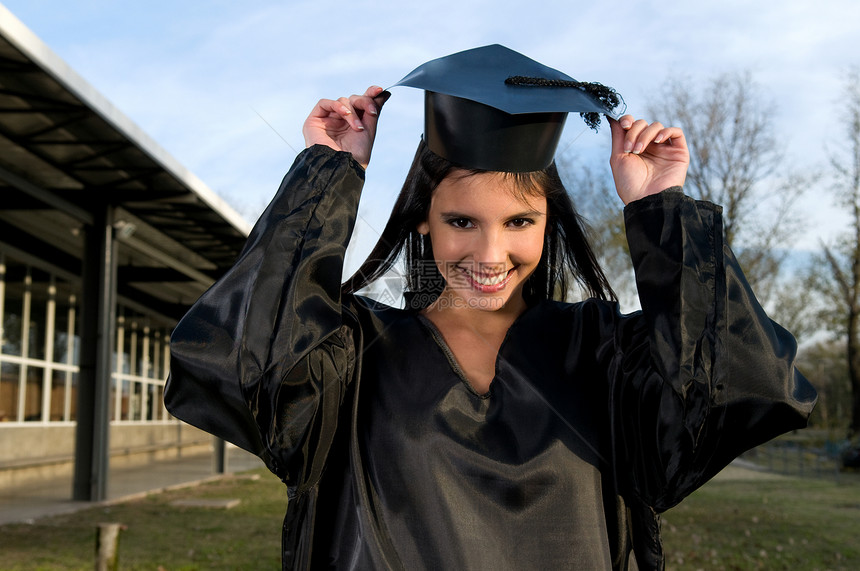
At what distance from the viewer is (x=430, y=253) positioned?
1896mm

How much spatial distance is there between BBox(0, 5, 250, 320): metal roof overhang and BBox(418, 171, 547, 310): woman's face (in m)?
5.10

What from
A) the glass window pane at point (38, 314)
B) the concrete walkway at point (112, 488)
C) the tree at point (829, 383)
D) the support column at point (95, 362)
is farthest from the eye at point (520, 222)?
the tree at point (829, 383)

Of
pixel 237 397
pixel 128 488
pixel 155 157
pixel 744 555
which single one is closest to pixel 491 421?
pixel 237 397

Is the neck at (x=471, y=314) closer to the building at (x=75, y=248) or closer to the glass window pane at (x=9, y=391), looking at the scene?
the building at (x=75, y=248)

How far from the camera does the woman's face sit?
5.36ft

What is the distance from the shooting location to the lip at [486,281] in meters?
1.69

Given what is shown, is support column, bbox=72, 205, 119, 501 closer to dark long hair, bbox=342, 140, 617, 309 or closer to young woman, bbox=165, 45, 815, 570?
dark long hair, bbox=342, 140, 617, 309

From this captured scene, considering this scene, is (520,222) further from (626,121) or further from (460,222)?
(626,121)

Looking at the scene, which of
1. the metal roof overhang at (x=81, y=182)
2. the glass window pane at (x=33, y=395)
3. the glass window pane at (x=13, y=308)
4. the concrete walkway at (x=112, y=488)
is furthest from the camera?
the glass window pane at (x=33, y=395)

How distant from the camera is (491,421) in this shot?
160cm

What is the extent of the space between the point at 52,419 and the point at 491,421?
1425cm

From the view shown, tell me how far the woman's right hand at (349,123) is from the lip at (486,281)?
327mm

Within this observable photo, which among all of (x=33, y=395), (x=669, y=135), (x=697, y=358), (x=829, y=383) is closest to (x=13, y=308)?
(x=33, y=395)

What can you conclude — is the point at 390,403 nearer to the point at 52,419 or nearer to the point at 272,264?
the point at 272,264
